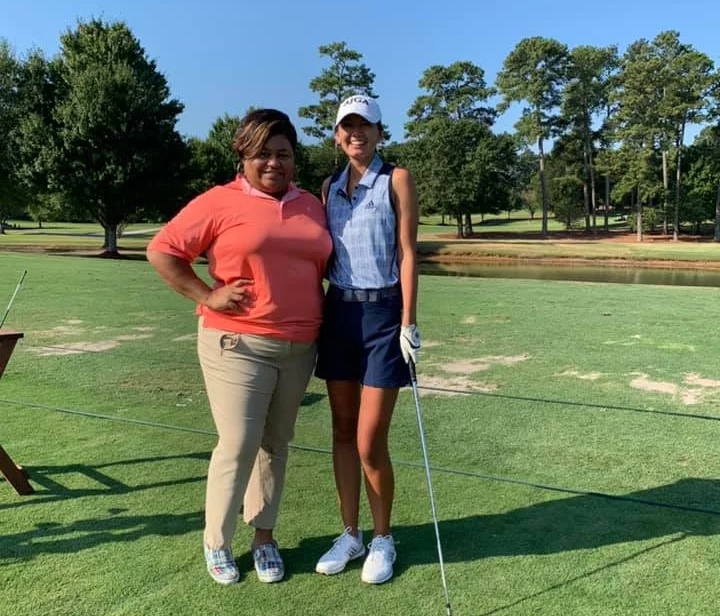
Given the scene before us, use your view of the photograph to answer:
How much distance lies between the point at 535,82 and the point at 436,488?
5336 cm

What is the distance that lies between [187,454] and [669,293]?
12714mm

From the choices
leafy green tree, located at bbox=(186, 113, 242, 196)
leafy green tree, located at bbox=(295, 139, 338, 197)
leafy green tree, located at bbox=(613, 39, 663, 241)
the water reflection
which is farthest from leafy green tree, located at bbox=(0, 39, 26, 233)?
leafy green tree, located at bbox=(613, 39, 663, 241)

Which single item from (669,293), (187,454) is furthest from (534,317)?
(187,454)

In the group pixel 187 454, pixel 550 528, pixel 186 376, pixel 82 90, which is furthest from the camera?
pixel 82 90

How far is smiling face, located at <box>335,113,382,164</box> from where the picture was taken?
2.83m

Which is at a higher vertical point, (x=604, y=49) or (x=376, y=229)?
(x=604, y=49)

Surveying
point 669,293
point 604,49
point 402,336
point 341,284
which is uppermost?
point 604,49

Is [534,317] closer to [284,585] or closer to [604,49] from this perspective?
[284,585]

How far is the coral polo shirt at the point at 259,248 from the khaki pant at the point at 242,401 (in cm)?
8

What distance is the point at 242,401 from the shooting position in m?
2.79

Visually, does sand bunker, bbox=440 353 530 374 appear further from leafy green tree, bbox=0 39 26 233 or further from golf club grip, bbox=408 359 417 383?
leafy green tree, bbox=0 39 26 233

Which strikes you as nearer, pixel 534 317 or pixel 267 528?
pixel 267 528

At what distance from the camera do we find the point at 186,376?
6605mm

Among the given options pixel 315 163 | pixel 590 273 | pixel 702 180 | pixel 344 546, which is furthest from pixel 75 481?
pixel 702 180
